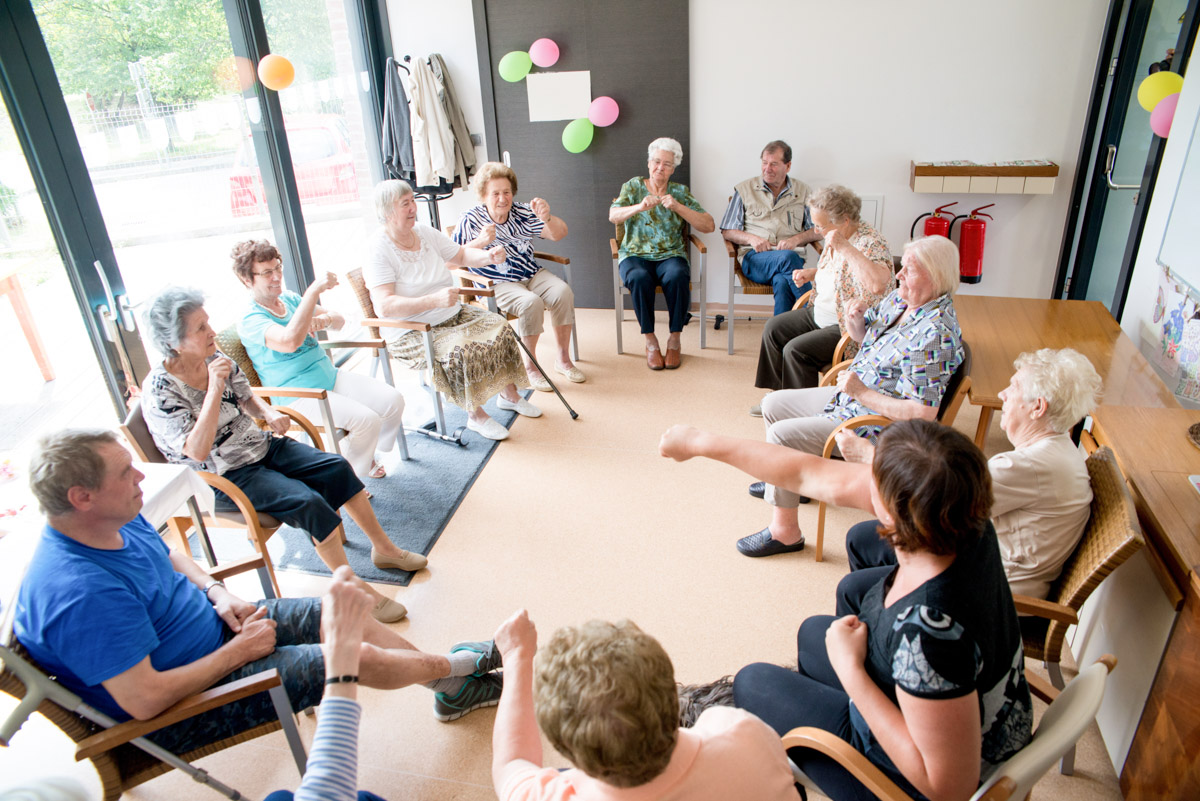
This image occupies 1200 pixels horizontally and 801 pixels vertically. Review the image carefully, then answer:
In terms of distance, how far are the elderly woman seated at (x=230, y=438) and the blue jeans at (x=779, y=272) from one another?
8.62 ft

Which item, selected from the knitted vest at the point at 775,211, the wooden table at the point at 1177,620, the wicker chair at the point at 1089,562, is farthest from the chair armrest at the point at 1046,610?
the knitted vest at the point at 775,211

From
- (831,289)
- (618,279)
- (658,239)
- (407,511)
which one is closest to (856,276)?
(831,289)

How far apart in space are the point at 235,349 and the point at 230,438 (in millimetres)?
619

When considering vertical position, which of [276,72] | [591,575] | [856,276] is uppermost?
[276,72]

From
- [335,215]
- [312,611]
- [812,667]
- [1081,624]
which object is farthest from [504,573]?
[335,215]

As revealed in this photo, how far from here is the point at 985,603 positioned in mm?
1217

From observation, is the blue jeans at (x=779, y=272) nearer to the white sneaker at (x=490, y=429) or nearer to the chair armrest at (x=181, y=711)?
the white sneaker at (x=490, y=429)

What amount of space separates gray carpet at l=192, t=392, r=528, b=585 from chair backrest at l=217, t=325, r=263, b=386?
0.64 metres

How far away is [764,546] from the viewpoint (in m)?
2.69

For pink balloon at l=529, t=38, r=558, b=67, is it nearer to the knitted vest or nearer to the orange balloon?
the knitted vest

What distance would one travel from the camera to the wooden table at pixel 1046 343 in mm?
2477

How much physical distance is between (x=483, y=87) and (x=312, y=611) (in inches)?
160

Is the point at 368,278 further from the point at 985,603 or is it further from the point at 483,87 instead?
the point at 985,603

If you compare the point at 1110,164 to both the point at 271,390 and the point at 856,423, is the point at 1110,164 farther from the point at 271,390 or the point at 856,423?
the point at 271,390
